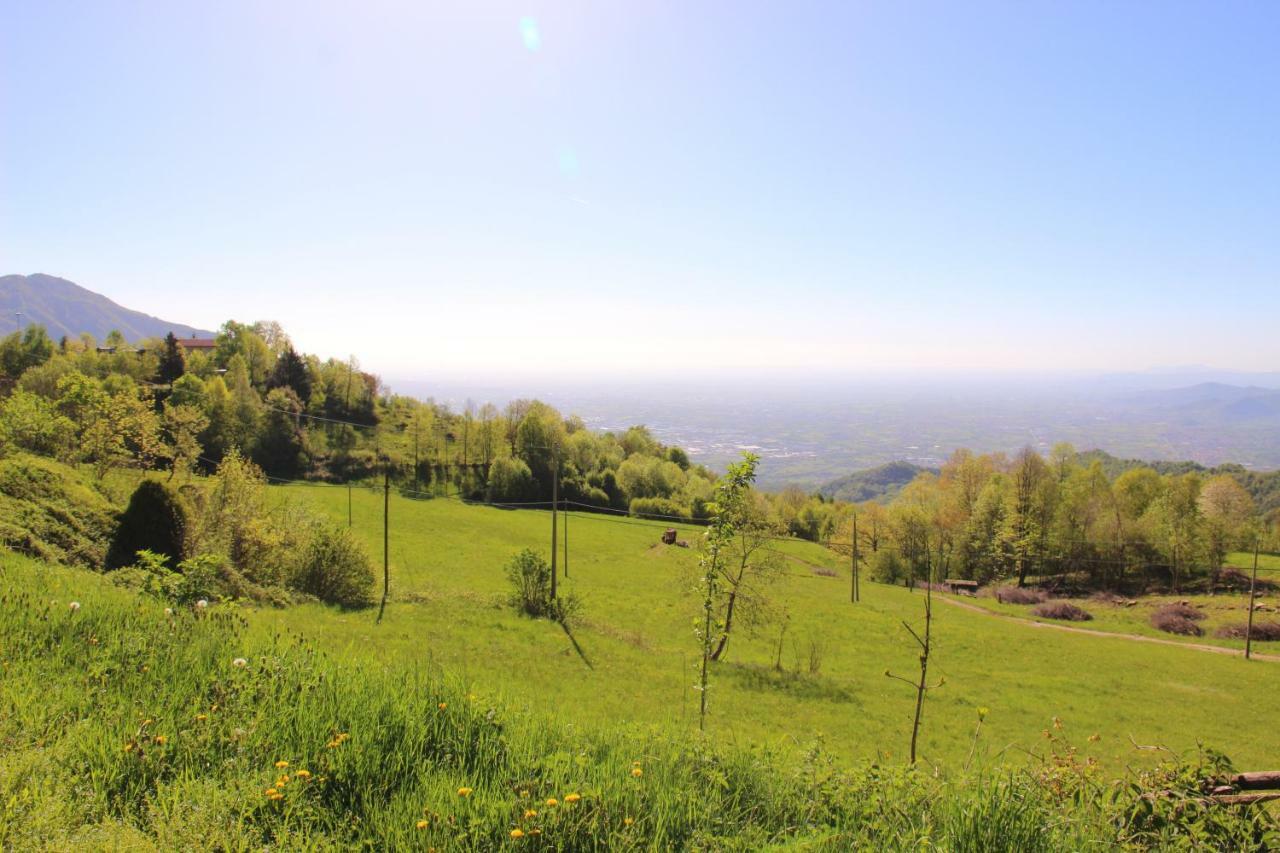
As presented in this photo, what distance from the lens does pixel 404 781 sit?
10.7 ft

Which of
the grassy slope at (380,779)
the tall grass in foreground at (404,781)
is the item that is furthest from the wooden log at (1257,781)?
the grassy slope at (380,779)

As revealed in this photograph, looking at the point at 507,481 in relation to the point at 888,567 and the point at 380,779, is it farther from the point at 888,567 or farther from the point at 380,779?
the point at 380,779

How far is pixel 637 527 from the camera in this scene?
70.8 meters

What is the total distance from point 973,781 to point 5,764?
5.56 m

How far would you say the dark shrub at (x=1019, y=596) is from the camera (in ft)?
177

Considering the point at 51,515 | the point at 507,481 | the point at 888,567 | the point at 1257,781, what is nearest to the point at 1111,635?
the point at 888,567

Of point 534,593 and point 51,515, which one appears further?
point 534,593

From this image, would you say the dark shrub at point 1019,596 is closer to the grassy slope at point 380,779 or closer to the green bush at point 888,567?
the green bush at point 888,567

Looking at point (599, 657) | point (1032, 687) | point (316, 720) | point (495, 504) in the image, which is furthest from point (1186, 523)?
point (316, 720)

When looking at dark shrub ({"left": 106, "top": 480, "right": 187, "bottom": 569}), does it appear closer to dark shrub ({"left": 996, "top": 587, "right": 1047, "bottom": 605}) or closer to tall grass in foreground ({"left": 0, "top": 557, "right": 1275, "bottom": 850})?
tall grass in foreground ({"left": 0, "top": 557, "right": 1275, "bottom": 850})

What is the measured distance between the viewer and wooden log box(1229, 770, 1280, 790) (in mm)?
2992

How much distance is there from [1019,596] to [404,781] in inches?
2554

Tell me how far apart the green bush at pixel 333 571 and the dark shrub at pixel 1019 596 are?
55.1 metres

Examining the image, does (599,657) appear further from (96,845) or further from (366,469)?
(366,469)
